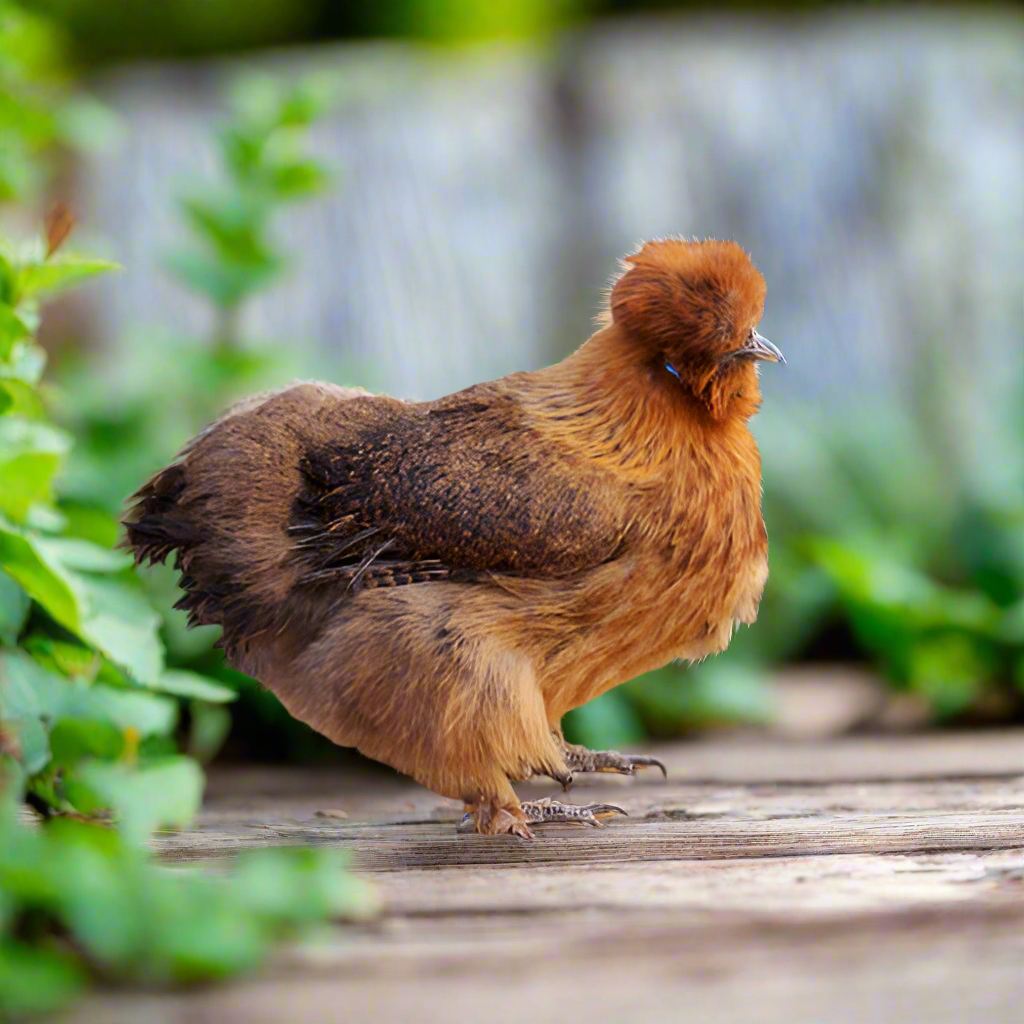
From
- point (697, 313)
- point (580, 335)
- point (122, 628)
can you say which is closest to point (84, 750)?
point (122, 628)

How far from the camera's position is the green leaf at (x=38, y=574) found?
2.11 metres

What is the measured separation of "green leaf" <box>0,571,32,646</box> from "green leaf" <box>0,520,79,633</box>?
8 centimetres

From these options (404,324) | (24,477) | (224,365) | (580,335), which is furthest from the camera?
(580,335)

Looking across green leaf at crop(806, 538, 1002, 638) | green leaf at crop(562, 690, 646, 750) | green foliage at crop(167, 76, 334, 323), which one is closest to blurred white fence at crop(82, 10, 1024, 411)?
green leaf at crop(806, 538, 1002, 638)

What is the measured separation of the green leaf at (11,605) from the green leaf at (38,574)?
81 millimetres

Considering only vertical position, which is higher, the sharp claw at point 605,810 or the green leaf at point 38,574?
the green leaf at point 38,574

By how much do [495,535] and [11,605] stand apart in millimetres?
904

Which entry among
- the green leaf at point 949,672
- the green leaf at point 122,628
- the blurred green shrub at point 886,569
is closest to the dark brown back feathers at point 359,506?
the green leaf at point 122,628

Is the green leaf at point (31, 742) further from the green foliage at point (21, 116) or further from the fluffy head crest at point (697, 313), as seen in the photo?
the green foliage at point (21, 116)

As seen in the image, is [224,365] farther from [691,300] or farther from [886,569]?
[886,569]

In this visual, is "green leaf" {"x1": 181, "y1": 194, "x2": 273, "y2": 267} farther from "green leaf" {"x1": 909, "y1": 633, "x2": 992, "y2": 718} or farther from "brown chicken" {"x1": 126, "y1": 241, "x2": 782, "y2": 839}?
"green leaf" {"x1": 909, "y1": 633, "x2": 992, "y2": 718}

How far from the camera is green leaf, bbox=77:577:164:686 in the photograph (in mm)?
2303

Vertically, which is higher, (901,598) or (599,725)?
(901,598)

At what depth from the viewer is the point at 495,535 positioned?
2.19m
